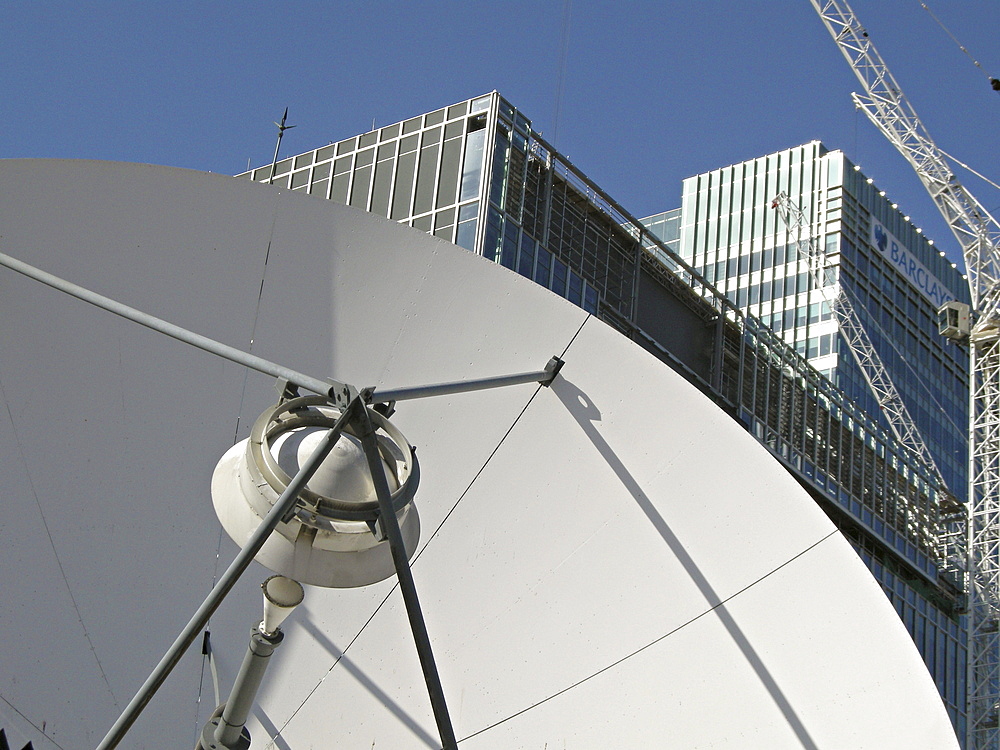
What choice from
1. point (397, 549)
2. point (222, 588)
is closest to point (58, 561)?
point (222, 588)

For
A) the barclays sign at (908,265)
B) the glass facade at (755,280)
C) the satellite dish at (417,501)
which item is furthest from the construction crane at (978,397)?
the satellite dish at (417,501)

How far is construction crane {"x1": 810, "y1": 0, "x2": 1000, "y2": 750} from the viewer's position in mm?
76375

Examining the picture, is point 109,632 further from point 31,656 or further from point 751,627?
point 751,627

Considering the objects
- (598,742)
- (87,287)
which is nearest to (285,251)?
(87,287)

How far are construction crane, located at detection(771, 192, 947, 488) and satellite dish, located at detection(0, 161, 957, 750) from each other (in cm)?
9004

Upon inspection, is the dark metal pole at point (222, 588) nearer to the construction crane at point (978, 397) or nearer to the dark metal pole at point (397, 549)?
the dark metal pole at point (397, 549)

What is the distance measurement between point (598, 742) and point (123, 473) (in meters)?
5.83

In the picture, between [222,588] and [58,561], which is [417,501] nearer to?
[58,561]

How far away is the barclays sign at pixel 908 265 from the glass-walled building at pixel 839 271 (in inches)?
4.4

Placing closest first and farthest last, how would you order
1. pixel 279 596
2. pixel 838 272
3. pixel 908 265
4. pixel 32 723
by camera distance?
pixel 279 596 < pixel 32 723 < pixel 838 272 < pixel 908 265

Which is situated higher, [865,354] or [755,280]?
[755,280]

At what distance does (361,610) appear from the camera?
631 inches

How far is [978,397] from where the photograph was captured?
8206 centimetres

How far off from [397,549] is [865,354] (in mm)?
100527
